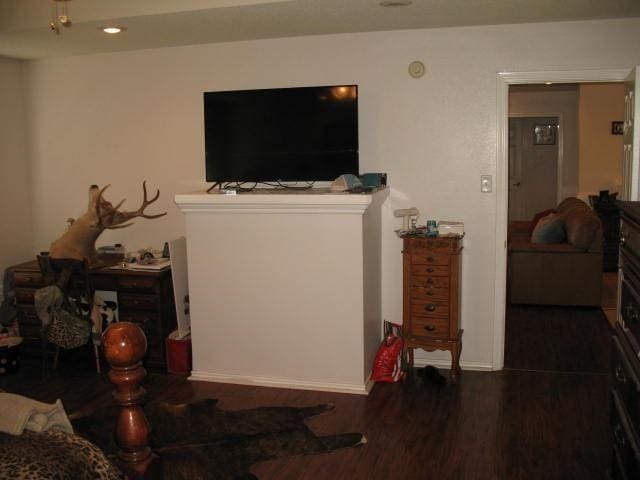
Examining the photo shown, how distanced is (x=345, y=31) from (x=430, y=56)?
0.61 metres

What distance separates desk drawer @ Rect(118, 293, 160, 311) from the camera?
4926 millimetres

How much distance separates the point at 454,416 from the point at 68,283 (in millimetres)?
2755

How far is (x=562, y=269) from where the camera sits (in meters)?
6.44

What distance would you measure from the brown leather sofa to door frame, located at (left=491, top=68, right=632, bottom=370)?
1774 mm

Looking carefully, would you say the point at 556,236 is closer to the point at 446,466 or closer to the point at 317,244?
the point at 317,244

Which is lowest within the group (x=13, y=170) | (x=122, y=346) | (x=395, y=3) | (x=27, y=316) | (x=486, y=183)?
(x=27, y=316)

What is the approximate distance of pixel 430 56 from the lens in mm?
4723

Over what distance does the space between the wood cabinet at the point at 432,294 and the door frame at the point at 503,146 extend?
1.11ft

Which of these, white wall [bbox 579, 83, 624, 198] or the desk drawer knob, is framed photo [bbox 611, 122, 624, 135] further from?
the desk drawer knob

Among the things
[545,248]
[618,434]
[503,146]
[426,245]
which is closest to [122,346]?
[618,434]

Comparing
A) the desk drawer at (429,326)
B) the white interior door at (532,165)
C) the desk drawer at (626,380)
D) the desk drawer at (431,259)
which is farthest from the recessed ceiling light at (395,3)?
the white interior door at (532,165)

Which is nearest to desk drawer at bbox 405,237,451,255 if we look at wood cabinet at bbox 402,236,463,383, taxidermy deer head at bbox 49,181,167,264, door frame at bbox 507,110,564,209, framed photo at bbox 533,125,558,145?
wood cabinet at bbox 402,236,463,383

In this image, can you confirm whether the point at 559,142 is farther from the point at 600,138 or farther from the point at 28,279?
the point at 28,279

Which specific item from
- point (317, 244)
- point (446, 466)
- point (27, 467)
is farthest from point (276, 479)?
point (27, 467)
